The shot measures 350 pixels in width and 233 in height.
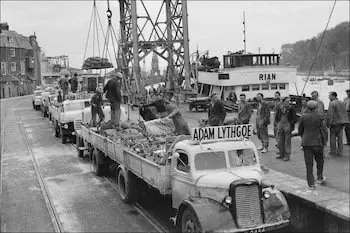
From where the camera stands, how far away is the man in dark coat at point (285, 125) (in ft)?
39.7

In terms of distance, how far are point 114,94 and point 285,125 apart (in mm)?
5903

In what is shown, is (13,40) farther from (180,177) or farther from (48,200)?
(180,177)

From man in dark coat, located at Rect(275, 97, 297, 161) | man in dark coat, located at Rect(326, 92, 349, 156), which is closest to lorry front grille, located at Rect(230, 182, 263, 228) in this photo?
man in dark coat, located at Rect(275, 97, 297, 161)

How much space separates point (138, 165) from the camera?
974cm

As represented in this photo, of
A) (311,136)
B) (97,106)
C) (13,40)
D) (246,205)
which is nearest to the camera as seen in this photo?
(246,205)

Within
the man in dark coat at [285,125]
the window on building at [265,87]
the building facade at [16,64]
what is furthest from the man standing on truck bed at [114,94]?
the building facade at [16,64]

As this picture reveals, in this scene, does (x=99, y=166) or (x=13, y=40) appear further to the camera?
(x=13, y=40)

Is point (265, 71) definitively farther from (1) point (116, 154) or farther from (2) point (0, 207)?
(2) point (0, 207)

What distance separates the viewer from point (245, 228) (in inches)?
285

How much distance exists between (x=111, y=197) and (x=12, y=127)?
1863 cm

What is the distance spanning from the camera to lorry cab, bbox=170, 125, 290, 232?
23.9ft

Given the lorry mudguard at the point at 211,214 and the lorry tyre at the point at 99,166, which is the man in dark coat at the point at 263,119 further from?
the lorry mudguard at the point at 211,214

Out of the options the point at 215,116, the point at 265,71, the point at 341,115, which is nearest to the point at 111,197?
the point at 215,116

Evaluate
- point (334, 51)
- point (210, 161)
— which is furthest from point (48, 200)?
point (334, 51)
